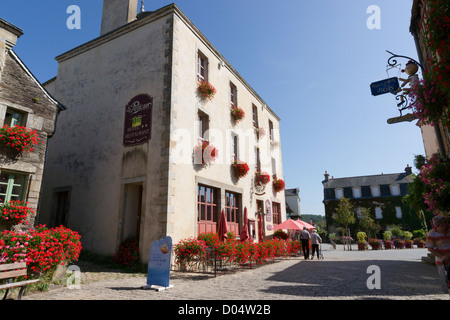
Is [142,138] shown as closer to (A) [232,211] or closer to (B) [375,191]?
(A) [232,211]

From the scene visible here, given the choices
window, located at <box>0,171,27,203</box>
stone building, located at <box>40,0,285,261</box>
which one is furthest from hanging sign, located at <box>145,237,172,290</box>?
window, located at <box>0,171,27,203</box>

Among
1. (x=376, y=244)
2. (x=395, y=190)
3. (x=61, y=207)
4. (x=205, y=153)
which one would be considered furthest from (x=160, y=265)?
(x=395, y=190)

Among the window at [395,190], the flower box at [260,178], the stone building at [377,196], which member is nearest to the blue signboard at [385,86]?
the flower box at [260,178]

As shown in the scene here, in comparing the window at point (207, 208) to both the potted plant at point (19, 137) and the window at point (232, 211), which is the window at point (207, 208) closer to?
the window at point (232, 211)

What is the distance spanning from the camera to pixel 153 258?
6.14 metres

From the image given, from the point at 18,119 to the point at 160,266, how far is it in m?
6.60

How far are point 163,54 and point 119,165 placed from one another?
472 cm

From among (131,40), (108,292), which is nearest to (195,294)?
(108,292)

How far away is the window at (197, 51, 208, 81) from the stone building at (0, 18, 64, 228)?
21.0 ft

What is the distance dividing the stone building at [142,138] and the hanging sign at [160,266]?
2414 mm

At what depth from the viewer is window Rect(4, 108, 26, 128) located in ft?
26.4

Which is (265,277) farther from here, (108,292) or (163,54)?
(163,54)

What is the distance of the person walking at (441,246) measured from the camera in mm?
4402
